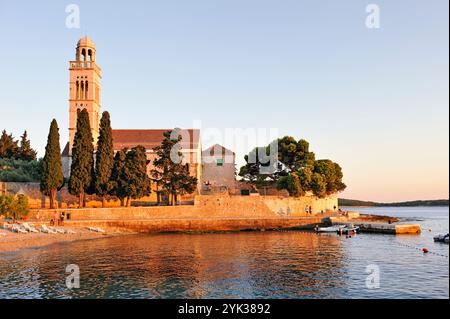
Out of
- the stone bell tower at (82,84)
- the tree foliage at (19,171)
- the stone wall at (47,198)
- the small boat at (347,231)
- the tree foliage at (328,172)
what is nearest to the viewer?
the small boat at (347,231)

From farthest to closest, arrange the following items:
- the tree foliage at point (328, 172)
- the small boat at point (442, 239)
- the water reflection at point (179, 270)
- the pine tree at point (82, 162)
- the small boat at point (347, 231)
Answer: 1. the tree foliage at point (328, 172)
2. the pine tree at point (82, 162)
3. the small boat at point (347, 231)
4. the small boat at point (442, 239)
5. the water reflection at point (179, 270)

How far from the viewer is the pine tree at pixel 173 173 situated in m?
60.2

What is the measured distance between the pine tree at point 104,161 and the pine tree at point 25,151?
24.8m

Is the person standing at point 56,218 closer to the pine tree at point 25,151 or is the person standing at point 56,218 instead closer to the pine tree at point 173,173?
the pine tree at point 173,173

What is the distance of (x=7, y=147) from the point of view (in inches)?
2805

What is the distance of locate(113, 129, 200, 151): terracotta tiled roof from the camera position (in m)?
77.7

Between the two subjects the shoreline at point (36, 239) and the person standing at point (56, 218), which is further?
the person standing at point (56, 218)

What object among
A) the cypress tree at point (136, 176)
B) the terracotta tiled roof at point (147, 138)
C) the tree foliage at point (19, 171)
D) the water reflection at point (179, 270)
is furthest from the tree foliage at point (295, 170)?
the tree foliage at point (19, 171)

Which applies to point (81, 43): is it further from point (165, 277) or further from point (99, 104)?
point (165, 277)

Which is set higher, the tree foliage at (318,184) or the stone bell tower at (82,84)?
the stone bell tower at (82,84)

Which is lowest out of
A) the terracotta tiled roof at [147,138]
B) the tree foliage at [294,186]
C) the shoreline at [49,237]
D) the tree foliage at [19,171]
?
the shoreline at [49,237]
